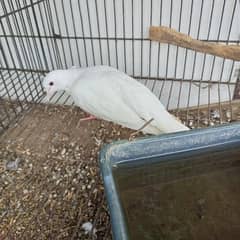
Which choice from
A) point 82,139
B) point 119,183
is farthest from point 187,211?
point 82,139

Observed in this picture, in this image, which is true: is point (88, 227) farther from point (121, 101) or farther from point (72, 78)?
point (72, 78)

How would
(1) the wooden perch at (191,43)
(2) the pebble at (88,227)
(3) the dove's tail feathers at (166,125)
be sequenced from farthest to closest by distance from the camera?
1. (1) the wooden perch at (191,43)
2. (3) the dove's tail feathers at (166,125)
3. (2) the pebble at (88,227)

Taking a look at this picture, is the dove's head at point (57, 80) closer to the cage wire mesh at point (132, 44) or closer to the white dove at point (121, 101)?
the white dove at point (121, 101)

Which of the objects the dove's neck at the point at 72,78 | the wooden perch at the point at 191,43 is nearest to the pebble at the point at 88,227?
the dove's neck at the point at 72,78

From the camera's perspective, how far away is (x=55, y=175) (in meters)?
1.17

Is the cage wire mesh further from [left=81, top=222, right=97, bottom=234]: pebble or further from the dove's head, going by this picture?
[left=81, top=222, right=97, bottom=234]: pebble

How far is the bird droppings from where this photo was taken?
0.99 meters

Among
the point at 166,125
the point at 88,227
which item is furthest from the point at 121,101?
the point at 88,227

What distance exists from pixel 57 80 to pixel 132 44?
0.42 meters

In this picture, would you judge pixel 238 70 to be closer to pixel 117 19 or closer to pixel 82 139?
pixel 117 19

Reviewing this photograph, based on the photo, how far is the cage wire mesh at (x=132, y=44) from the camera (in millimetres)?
1386

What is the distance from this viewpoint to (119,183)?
74 cm

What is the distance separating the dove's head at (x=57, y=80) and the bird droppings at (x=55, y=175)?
187 mm

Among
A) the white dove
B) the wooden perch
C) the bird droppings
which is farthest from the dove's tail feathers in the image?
the wooden perch
